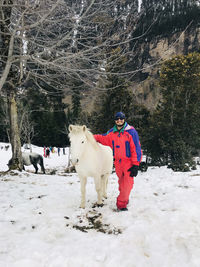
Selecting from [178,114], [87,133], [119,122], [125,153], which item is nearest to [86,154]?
[87,133]

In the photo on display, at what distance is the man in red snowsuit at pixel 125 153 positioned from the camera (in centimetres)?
335

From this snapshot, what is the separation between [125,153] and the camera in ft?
11.1

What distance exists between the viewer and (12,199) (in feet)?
13.1

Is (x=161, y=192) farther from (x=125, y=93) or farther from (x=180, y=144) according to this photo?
(x=125, y=93)

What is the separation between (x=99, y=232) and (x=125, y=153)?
1.39 metres

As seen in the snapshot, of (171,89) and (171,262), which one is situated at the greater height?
(171,89)

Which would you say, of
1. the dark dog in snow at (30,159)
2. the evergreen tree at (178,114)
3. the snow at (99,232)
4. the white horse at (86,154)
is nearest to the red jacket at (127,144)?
the white horse at (86,154)

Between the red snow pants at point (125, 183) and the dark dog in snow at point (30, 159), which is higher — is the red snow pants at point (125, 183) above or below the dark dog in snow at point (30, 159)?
above

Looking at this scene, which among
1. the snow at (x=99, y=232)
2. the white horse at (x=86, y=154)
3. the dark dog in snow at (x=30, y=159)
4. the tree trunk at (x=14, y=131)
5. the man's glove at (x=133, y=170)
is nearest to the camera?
the snow at (x=99, y=232)

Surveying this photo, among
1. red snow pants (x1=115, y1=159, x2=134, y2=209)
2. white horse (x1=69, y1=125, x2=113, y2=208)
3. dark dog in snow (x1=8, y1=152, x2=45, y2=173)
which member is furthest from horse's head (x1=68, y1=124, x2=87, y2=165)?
dark dog in snow (x1=8, y1=152, x2=45, y2=173)

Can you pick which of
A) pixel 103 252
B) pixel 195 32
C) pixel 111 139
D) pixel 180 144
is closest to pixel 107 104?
pixel 180 144

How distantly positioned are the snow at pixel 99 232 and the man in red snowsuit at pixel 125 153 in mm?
386

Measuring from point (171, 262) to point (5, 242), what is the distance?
6.67 feet

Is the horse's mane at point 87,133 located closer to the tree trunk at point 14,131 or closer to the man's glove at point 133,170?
the man's glove at point 133,170
